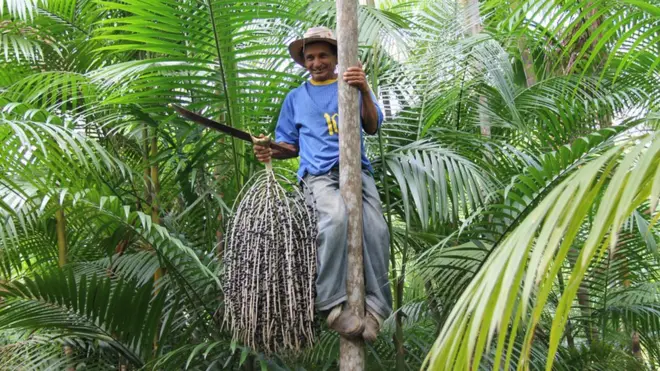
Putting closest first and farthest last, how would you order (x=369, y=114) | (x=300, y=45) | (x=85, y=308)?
(x=369, y=114) < (x=300, y=45) < (x=85, y=308)

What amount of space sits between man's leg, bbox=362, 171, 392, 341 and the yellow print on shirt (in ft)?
0.91

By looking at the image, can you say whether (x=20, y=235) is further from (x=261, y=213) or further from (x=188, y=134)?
(x=261, y=213)

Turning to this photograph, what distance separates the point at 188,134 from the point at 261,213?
1.39 m

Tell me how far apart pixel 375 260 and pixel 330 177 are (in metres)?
0.38

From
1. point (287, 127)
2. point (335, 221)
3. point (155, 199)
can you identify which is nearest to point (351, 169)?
point (335, 221)

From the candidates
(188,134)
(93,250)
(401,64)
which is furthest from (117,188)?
(401,64)

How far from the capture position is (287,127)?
3.64m

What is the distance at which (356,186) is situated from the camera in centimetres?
312

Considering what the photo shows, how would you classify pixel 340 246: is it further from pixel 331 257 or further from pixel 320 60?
pixel 320 60

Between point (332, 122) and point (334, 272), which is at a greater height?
point (332, 122)

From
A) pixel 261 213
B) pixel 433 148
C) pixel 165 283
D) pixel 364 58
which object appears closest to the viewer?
pixel 261 213

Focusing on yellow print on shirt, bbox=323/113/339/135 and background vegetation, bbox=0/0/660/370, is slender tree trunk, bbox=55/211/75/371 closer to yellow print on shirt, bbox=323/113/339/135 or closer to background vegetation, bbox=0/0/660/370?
background vegetation, bbox=0/0/660/370

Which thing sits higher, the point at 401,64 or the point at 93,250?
the point at 401,64

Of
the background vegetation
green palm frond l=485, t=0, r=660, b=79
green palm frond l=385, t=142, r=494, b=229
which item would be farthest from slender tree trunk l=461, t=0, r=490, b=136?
green palm frond l=385, t=142, r=494, b=229
